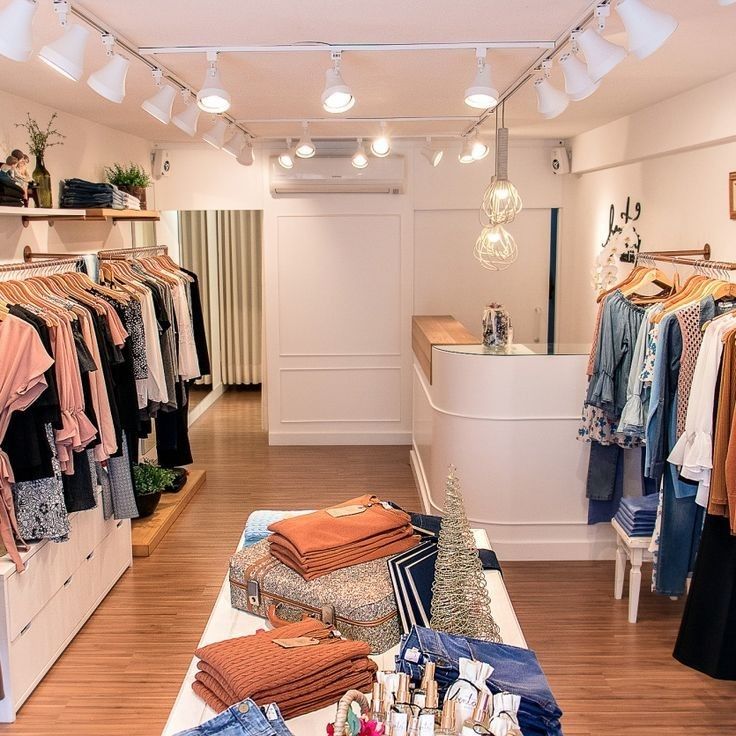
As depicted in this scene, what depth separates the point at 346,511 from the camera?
8.41ft

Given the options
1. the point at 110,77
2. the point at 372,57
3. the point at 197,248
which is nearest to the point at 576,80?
the point at 372,57

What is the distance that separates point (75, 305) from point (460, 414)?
7.12 feet

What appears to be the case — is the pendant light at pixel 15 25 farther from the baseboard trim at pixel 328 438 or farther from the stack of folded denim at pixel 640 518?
the baseboard trim at pixel 328 438

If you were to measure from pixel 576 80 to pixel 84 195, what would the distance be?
3172mm

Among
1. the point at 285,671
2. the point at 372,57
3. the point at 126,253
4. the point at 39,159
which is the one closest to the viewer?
the point at 285,671

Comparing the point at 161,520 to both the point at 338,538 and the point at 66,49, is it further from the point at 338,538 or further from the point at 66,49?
the point at 66,49

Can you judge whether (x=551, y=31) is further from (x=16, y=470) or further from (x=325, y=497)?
(x=325, y=497)

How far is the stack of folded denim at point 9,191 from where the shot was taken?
392cm

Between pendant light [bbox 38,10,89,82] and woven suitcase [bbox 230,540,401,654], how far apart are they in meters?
1.52

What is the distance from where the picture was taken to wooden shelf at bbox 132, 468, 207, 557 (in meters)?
5.11

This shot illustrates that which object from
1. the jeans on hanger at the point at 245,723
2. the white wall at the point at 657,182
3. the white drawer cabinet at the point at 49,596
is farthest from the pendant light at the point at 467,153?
the jeans on hanger at the point at 245,723

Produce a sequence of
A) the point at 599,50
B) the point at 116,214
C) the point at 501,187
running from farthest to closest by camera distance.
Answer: the point at 116,214
the point at 501,187
the point at 599,50

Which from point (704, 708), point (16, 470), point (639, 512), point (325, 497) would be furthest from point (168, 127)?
point (704, 708)

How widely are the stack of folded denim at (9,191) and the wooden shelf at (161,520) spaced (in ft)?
6.79
